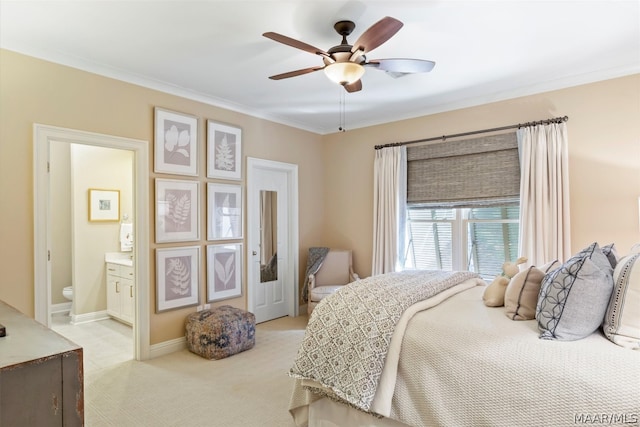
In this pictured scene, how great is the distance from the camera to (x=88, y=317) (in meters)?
4.87

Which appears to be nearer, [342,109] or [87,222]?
[342,109]

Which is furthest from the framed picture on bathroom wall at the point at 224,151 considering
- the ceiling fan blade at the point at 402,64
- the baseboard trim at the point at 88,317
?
the baseboard trim at the point at 88,317

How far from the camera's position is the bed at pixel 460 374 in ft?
4.59

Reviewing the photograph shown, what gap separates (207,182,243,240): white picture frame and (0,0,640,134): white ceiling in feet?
3.29

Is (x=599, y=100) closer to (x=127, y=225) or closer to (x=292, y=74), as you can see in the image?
(x=292, y=74)

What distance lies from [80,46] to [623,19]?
13.1 feet

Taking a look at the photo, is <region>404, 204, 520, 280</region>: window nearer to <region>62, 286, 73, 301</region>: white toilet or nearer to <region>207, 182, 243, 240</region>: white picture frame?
<region>207, 182, 243, 240</region>: white picture frame

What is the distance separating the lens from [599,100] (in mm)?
3354

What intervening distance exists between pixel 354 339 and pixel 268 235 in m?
3.06

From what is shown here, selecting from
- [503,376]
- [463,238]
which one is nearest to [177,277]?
[503,376]

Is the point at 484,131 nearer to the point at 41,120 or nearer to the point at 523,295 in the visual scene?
the point at 523,295

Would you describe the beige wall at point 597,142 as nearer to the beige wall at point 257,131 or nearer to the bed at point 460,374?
the beige wall at point 257,131

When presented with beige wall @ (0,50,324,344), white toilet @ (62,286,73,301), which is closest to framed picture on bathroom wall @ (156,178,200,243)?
beige wall @ (0,50,324,344)

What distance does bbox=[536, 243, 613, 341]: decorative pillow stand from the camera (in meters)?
1.64
